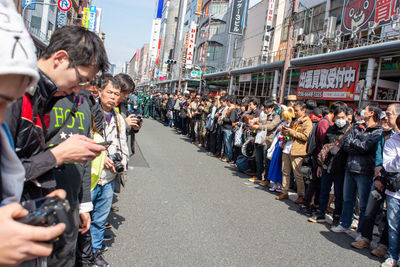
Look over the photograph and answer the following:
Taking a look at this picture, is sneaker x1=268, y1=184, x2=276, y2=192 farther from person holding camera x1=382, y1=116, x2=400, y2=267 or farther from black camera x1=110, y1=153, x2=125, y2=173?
black camera x1=110, y1=153, x2=125, y2=173

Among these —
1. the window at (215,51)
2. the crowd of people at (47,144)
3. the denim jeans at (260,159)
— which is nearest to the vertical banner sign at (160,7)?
the window at (215,51)

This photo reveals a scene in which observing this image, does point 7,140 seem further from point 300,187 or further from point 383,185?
point 300,187

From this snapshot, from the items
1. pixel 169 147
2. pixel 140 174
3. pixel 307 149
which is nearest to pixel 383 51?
pixel 307 149

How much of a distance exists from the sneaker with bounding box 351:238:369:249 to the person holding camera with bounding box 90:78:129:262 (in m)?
3.29

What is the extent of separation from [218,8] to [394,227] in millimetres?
43959

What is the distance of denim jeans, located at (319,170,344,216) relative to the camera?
5.29 meters

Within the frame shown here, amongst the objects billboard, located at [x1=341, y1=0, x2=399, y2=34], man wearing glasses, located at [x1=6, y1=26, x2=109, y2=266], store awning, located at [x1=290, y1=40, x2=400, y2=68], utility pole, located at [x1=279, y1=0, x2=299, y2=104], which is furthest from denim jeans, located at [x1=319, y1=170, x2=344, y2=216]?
billboard, located at [x1=341, y1=0, x2=399, y2=34]

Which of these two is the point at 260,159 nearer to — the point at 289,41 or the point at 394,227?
the point at 394,227

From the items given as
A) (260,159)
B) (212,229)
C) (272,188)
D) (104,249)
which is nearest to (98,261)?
(104,249)

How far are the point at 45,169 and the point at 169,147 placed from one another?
1015 centimetres

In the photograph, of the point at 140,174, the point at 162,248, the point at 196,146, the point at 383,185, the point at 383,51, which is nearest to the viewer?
the point at 162,248

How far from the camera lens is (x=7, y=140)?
96cm

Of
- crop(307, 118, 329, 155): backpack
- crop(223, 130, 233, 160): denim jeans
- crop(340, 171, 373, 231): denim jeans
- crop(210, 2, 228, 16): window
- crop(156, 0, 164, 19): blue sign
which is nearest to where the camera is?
crop(340, 171, 373, 231): denim jeans

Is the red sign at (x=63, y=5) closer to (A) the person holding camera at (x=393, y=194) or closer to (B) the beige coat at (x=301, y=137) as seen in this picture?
(B) the beige coat at (x=301, y=137)
